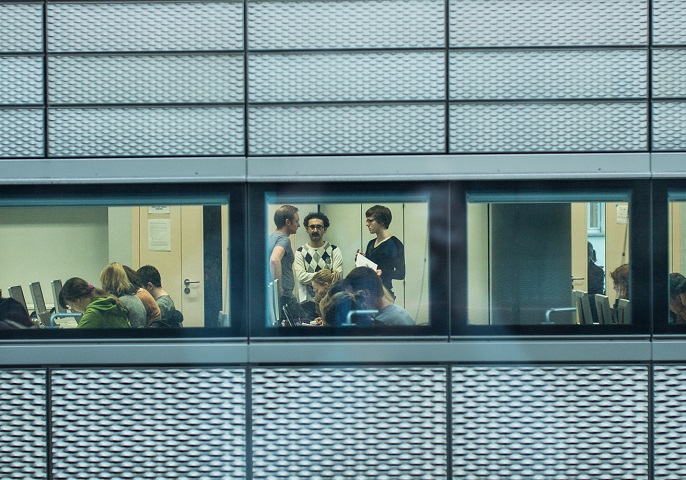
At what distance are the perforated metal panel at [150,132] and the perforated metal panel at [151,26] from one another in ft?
1.46

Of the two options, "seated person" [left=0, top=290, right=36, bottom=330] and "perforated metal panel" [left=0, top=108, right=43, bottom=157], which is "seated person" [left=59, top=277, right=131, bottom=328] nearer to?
"seated person" [left=0, top=290, right=36, bottom=330]

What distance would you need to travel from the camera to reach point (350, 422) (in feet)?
21.5

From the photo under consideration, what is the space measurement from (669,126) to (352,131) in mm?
2186

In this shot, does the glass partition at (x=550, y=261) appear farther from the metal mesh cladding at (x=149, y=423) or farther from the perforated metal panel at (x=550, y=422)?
the metal mesh cladding at (x=149, y=423)

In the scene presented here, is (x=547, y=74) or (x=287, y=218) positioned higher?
(x=547, y=74)

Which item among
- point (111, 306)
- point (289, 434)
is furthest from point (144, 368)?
point (289, 434)

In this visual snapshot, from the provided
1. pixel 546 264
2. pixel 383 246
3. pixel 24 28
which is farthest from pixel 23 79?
pixel 546 264

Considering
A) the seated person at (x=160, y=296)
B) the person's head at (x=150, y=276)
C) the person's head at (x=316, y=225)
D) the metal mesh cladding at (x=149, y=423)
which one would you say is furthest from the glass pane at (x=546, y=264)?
the person's head at (x=150, y=276)

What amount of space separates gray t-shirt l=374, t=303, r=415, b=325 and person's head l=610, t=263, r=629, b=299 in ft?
4.67

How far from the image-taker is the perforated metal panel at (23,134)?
6641 millimetres

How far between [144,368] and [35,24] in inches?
98.8

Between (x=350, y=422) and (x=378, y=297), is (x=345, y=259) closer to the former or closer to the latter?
(x=378, y=297)

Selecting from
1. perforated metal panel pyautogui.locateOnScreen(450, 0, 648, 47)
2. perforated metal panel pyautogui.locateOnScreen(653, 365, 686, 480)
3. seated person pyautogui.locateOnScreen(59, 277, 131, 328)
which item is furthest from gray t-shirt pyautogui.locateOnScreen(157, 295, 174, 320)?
perforated metal panel pyautogui.locateOnScreen(653, 365, 686, 480)

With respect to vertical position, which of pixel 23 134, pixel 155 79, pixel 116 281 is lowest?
pixel 116 281
